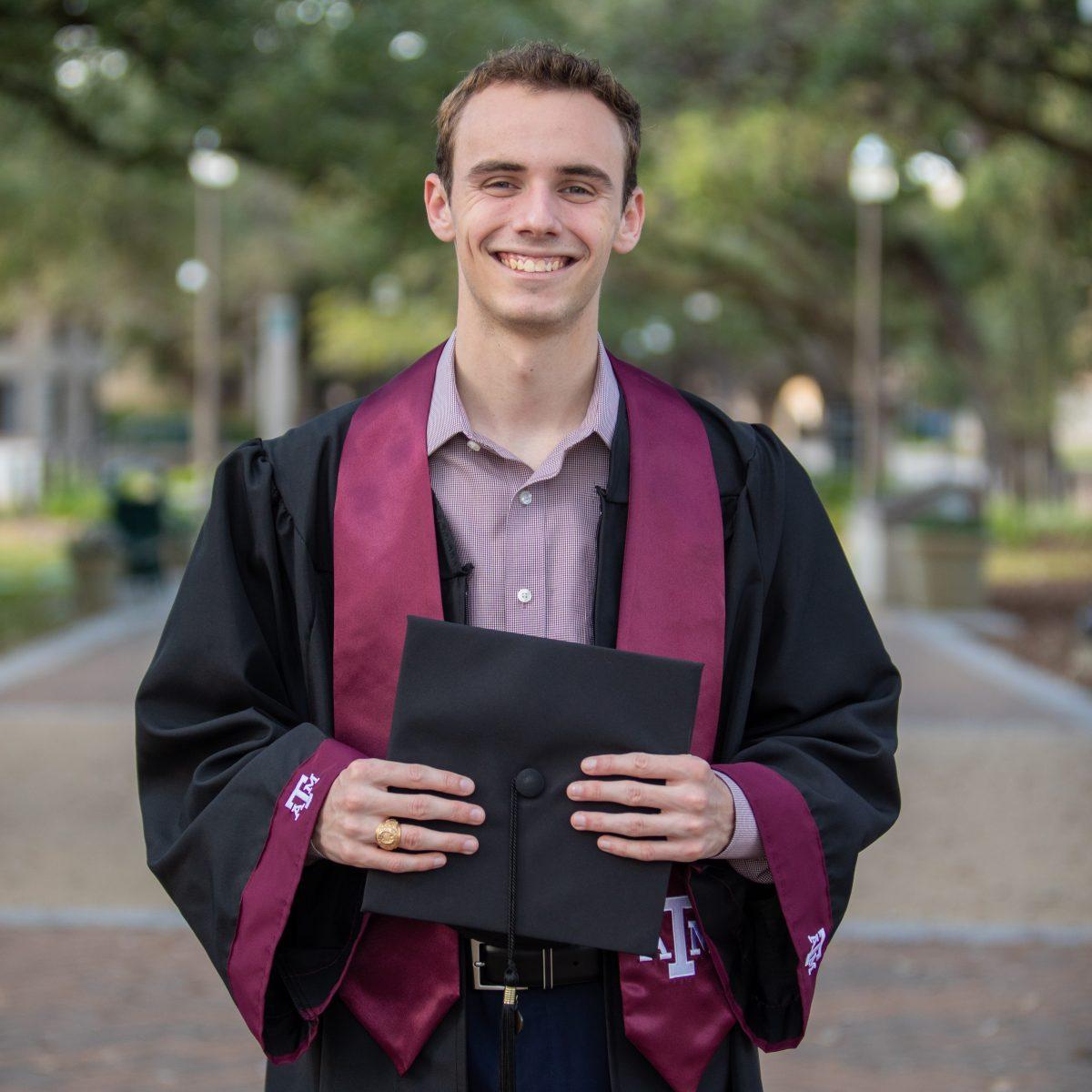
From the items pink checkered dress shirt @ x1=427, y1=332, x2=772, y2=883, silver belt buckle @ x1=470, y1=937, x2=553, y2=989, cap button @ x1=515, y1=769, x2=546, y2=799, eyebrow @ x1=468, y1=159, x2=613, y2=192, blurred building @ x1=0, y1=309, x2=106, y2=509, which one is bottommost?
blurred building @ x1=0, y1=309, x2=106, y2=509

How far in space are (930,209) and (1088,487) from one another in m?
15.6

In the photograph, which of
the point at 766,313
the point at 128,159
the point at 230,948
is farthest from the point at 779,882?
the point at 766,313

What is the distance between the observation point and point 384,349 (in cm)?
4209

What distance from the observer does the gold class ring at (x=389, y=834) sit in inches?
77.2

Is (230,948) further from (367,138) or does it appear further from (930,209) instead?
(930,209)

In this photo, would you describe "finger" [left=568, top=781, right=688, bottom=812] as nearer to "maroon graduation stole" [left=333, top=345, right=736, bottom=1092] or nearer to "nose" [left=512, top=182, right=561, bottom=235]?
"maroon graduation stole" [left=333, top=345, right=736, bottom=1092]

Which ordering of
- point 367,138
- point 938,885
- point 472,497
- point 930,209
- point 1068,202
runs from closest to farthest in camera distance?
point 472,497
point 938,885
point 367,138
point 1068,202
point 930,209

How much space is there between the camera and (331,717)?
7.20ft

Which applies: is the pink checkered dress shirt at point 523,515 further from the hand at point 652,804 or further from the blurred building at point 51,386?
the blurred building at point 51,386

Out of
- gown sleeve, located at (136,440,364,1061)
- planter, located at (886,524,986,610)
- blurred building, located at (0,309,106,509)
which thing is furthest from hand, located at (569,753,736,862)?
blurred building, located at (0,309,106,509)

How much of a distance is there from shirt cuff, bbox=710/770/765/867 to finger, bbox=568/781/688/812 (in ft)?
0.34

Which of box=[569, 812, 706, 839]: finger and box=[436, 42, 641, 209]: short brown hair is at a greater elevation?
box=[436, 42, 641, 209]: short brown hair

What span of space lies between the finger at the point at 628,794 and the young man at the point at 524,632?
18 millimetres

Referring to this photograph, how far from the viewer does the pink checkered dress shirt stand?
2.21 m
